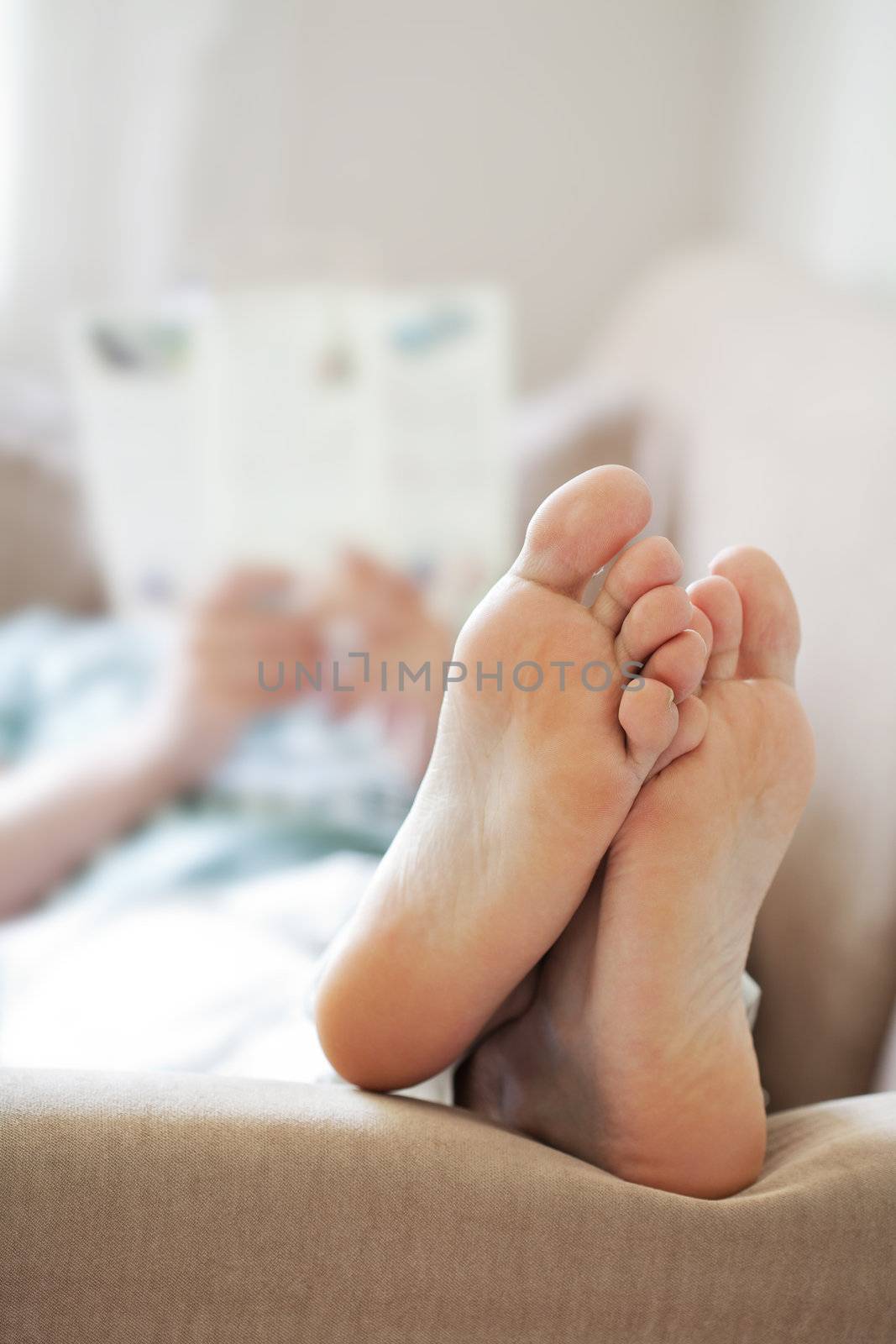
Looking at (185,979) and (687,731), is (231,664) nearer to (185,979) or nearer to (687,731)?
(185,979)

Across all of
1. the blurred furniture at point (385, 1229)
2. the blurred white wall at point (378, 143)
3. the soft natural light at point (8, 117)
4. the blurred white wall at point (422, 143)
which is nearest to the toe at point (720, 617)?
the blurred furniture at point (385, 1229)

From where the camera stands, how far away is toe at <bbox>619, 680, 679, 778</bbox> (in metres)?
0.43

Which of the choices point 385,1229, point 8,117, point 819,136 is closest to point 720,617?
point 385,1229

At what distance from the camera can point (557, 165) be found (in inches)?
69.5

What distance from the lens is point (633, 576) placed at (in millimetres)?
448

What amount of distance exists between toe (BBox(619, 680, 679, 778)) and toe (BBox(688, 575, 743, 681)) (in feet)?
0.17

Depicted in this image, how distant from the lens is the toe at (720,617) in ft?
1.57

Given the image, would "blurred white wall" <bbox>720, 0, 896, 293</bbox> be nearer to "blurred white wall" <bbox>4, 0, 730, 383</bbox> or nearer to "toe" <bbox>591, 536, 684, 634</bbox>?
"blurred white wall" <bbox>4, 0, 730, 383</bbox>

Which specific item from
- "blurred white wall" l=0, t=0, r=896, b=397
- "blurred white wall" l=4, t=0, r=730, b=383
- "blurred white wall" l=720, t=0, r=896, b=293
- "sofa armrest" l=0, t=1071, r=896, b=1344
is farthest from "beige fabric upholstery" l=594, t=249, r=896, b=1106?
"blurred white wall" l=4, t=0, r=730, b=383

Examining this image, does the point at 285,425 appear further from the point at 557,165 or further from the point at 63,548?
the point at 557,165

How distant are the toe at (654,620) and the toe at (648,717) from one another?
0.6 inches

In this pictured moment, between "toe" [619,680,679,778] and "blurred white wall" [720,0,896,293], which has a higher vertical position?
"blurred white wall" [720,0,896,293]

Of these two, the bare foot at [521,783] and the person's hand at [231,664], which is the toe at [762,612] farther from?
the person's hand at [231,664]

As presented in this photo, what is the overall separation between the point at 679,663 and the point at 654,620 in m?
0.02
